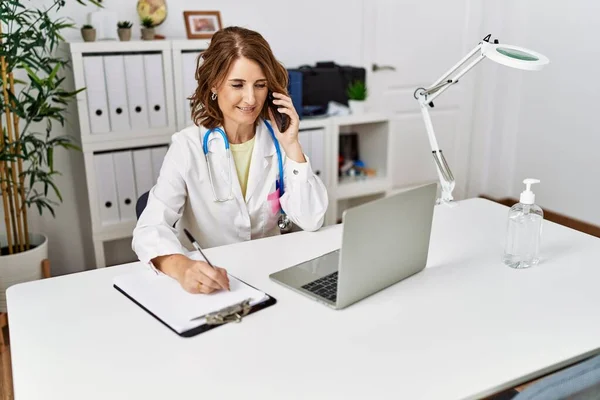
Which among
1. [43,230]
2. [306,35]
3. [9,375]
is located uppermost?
[306,35]

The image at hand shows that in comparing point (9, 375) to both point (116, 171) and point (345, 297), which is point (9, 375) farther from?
point (345, 297)

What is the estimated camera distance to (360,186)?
355 centimetres

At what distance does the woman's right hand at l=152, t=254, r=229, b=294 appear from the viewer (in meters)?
1.36

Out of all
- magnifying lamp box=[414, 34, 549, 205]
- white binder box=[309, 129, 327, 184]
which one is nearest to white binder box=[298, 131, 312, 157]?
white binder box=[309, 129, 327, 184]

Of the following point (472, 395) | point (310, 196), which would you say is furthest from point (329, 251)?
point (472, 395)

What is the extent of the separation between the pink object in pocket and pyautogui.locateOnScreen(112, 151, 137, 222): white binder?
1.25 metres

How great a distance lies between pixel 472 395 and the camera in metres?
1.04

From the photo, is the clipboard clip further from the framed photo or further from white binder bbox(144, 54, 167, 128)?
the framed photo

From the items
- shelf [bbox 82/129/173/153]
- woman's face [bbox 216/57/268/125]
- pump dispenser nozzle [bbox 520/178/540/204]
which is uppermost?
woman's face [bbox 216/57/268/125]

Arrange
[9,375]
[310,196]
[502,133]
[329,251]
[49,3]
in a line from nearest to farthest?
1. [329,251]
2. [310,196]
3. [9,375]
4. [49,3]
5. [502,133]

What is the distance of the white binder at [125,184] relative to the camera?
291cm

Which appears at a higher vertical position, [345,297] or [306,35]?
[306,35]

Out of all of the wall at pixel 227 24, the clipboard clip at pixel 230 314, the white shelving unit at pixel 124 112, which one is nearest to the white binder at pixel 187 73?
the white shelving unit at pixel 124 112

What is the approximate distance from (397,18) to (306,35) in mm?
651
